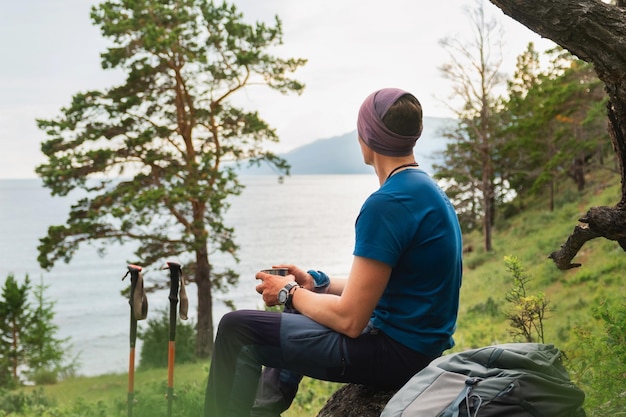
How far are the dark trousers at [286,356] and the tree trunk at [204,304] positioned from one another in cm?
1803

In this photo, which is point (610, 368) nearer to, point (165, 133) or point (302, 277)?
point (302, 277)

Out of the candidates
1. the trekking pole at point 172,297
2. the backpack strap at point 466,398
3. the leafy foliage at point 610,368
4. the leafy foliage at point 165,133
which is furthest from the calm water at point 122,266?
the backpack strap at point 466,398

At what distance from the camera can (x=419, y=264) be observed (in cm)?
269

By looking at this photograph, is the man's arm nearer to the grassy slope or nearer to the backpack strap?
the backpack strap

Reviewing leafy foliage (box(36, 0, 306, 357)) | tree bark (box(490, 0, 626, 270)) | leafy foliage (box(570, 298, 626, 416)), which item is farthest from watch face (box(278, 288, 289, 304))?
leafy foliage (box(36, 0, 306, 357))

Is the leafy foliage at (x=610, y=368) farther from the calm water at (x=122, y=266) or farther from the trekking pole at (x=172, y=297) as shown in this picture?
the calm water at (x=122, y=266)

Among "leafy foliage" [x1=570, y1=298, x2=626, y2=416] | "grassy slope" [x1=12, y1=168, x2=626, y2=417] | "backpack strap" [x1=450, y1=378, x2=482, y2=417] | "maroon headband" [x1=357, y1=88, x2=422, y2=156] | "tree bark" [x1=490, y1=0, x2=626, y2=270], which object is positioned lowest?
"grassy slope" [x1=12, y1=168, x2=626, y2=417]

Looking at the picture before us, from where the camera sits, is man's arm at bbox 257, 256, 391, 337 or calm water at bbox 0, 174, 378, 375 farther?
calm water at bbox 0, 174, 378, 375

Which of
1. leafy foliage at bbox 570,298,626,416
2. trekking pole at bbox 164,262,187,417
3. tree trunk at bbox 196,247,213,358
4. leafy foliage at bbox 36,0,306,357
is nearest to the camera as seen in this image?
leafy foliage at bbox 570,298,626,416

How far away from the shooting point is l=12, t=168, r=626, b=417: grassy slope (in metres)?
8.57

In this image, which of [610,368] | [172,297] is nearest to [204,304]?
[172,297]

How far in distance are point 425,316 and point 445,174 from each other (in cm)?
3178

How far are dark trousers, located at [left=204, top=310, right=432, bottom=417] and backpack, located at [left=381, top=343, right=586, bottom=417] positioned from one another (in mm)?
316

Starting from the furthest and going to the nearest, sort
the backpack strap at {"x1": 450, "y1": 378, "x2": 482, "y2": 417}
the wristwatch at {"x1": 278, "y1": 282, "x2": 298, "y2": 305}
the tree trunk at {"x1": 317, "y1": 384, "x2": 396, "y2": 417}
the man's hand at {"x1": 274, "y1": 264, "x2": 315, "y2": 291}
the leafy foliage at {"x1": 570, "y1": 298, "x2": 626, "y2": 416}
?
the leafy foliage at {"x1": 570, "y1": 298, "x2": 626, "y2": 416}
the man's hand at {"x1": 274, "y1": 264, "x2": 315, "y2": 291}
the tree trunk at {"x1": 317, "y1": 384, "x2": 396, "y2": 417}
the wristwatch at {"x1": 278, "y1": 282, "x2": 298, "y2": 305}
the backpack strap at {"x1": 450, "y1": 378, "x2": 482, "y2": 417}
